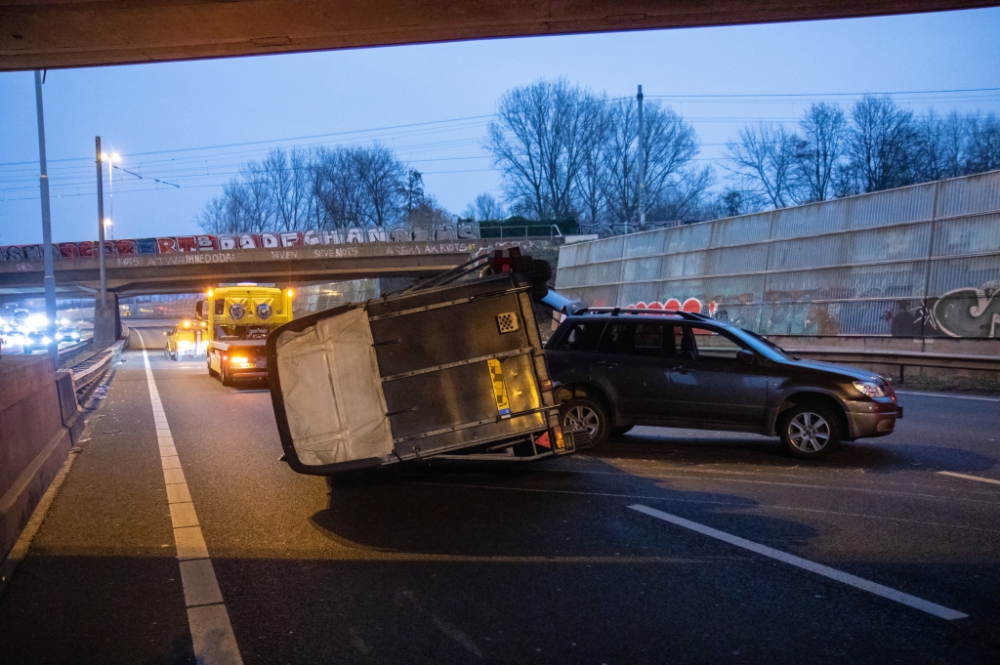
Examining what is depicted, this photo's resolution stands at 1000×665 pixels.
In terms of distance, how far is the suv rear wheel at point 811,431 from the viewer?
944 centimetres

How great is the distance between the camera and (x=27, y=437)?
823 centimetres

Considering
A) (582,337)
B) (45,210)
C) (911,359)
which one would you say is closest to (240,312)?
(45,210)

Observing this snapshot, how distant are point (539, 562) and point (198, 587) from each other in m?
Result: 2.37

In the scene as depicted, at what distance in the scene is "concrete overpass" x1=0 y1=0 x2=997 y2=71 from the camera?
337 inches

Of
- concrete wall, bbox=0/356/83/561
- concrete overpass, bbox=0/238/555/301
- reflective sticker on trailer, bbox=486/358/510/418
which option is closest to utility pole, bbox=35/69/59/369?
concrete wall, bbox=0/356/83/561

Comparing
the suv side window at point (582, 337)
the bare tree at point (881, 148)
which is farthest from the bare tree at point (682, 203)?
the suv side window at point (582, 337)

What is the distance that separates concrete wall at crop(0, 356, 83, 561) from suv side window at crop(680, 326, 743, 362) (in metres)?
7.42

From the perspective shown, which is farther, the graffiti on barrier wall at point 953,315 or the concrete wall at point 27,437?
the graffiti on barrier wall at point 953,315

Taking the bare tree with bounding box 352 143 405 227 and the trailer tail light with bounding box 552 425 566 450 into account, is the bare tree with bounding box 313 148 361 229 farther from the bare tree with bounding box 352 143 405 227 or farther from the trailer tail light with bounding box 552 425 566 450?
the trailer tail light with bounding box 552 425 566 450

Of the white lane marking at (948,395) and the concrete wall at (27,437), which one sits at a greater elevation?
the concrete wall at (27,437)

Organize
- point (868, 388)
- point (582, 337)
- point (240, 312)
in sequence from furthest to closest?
point (240, 312), point (582, 337), point (868, 388)

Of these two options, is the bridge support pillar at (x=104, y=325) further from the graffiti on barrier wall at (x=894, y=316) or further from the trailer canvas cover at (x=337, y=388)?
the trailer canvas cover at (x=337, y=388)

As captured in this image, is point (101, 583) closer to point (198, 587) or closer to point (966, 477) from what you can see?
point (198, 587)

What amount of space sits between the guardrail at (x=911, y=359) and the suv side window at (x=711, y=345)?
9.83 meters
